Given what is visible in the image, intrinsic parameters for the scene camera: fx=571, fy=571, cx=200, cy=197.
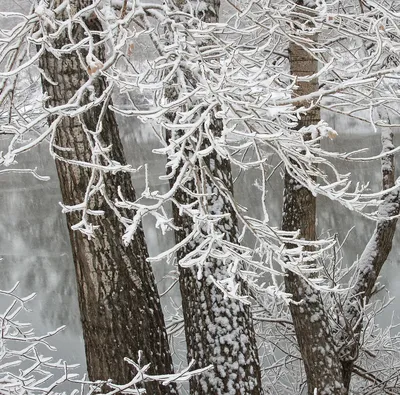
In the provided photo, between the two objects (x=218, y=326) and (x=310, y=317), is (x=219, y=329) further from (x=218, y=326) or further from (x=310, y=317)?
(x=310, y=317)

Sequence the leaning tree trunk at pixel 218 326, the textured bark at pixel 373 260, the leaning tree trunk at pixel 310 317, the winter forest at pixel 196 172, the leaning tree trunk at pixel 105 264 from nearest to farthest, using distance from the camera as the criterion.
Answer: the winter forest at pixel 196 172 < the leaning tree trunk at pixel 105 264 < the leaning tree trunk at pixel 218 326 < the leaning tree trunk at pixel 310 317 < the textured bark at pixel 373 260

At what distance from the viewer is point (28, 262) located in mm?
14086

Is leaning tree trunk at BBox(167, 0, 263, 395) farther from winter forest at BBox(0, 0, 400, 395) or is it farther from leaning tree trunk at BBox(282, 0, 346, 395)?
leaning tree trunk at BBox(282, 0, 346, 395)

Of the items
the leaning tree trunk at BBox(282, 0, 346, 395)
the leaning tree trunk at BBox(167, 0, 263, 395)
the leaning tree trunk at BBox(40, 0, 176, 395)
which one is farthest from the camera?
the leaning tree trunk at BBox(282, 0, 346, 395)

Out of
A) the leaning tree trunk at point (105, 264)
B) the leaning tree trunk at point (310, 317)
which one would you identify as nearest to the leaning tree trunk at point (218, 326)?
the leaning tree trunk at point (105, 264)

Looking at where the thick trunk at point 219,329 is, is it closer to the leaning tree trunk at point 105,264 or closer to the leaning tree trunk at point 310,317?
the leaning tree trunk at point 105,264

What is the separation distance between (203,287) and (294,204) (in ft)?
5.94

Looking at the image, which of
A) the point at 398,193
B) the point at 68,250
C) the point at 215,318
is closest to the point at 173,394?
the point at 215,318

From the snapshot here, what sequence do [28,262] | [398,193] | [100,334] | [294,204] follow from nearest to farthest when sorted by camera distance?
[100,334]
[294,204]
[398,193]
[28,262]

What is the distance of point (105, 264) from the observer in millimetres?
3445

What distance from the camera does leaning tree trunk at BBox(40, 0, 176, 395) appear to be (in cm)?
330

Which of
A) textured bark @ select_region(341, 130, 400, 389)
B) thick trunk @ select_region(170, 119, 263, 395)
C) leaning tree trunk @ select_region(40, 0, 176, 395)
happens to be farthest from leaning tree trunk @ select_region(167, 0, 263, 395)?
textured bark @ select_region(341, 130, 400, 389)

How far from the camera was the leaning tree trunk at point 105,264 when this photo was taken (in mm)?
3303

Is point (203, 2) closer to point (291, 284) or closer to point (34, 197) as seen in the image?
point (291, 284)
